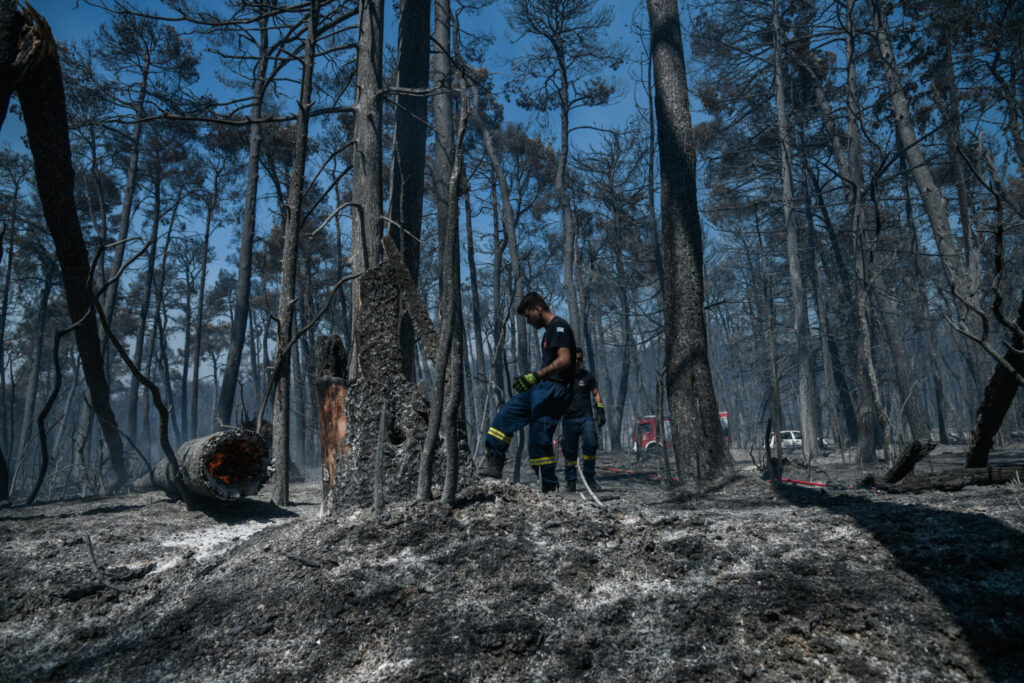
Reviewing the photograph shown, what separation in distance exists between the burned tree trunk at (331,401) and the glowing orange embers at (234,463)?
44.1 inches

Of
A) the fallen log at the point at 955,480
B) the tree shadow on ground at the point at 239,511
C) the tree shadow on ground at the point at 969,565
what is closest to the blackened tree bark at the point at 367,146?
the tree shadow on ground at the point at 239,511

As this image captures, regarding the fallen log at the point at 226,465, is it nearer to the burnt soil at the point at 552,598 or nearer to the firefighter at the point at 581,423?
the burnt soil at the point at 552,598

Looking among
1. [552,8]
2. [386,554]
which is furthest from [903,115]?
[386,554]

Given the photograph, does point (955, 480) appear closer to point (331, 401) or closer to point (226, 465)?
point (331, 401)

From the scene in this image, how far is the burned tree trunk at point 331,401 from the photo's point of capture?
3.61 metres

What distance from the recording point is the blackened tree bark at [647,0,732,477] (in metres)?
5.12

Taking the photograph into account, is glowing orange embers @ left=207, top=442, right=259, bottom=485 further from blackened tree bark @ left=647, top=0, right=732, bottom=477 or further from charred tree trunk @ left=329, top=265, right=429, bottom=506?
blackened tree bark @ left=647, top=0, right=732, bottom=477

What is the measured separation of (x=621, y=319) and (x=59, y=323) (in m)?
22.6

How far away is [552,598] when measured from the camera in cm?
230

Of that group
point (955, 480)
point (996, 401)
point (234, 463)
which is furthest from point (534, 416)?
point (996, 401)

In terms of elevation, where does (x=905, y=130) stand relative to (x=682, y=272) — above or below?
above

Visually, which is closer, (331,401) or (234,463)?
(331,401)

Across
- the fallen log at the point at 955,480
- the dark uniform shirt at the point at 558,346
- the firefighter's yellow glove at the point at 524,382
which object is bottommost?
the fallen log at the point at 955,480

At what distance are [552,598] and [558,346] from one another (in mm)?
2265
